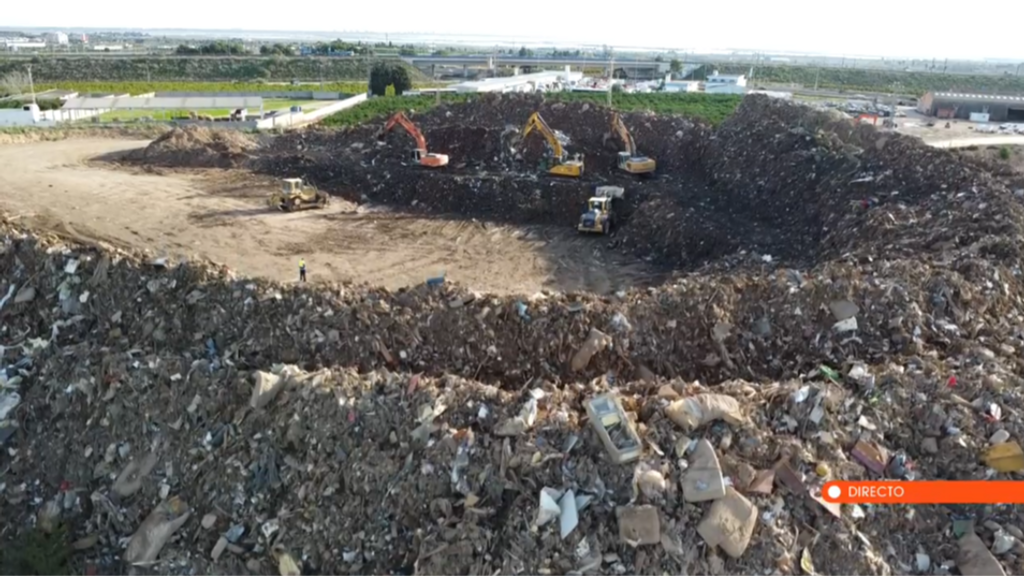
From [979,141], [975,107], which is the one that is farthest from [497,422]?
[975,107]

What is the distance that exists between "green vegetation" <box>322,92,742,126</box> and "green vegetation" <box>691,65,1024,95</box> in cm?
3417

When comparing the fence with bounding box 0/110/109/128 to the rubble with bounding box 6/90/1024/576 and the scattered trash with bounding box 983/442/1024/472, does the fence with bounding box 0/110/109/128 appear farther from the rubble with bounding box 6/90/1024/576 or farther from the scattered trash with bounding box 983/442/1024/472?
the scattered trash with bounding box 983/442/1024/472

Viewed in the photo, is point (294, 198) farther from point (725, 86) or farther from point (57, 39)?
point (57, 39)

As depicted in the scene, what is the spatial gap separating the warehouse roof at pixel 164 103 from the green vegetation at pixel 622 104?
568 centimetres

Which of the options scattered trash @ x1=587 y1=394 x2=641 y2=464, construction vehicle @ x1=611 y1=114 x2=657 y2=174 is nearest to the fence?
construction vehicle @ x1=611 y1=114 x2=657 y2=174

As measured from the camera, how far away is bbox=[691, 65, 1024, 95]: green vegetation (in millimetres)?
70188

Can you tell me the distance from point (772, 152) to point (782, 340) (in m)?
10.6

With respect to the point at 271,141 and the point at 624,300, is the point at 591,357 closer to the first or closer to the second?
the point at 624,300

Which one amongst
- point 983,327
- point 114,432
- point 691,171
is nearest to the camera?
point 114,432

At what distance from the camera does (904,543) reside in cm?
608

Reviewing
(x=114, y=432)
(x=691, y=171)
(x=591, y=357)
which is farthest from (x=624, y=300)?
(x=691, y=171)

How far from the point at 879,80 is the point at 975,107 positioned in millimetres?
41697

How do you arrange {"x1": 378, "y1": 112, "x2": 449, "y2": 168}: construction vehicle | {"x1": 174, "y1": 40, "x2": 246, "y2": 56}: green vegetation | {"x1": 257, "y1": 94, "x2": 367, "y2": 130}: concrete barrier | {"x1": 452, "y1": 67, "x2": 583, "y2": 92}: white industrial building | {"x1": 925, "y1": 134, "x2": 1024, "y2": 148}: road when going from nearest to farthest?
1. {"x1": 378, "y1": 112, "x2": 449, "y2": 168}: construction vehicle
2. {"x1": 925, "y1": 134, "x2": 1024, "y2": 148}: road
3. {"x1": 257, "y1": 94, "x2": 367, "y2": 130}: concrete barrier
4. {"x1": 452, "y1": 67, "x2": 583, "y2": 92}: white industrial building
5. {"x1": 174, "y1": 40, "x2": 246, "y2": 56}: green vegetation

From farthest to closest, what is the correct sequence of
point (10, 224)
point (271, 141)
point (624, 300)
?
point (271, 141) → point (10, 224) → point (624, 300)
